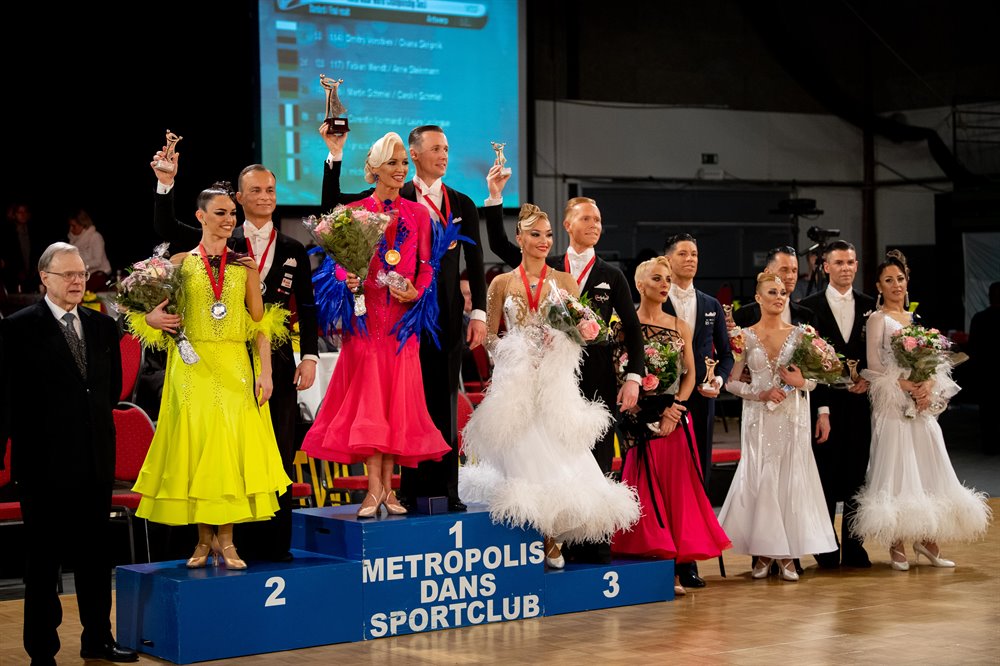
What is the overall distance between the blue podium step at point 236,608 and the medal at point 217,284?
38.2 inches

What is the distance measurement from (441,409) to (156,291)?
4.30 feet

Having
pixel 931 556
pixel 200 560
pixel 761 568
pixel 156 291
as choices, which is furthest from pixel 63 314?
pixel 931 556

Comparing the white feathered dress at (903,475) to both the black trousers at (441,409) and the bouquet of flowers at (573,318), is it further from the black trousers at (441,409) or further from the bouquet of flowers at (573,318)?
the black trousers at (441,409)

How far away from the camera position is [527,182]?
15070mm

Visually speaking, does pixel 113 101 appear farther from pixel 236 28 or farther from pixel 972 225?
pixel 972 225

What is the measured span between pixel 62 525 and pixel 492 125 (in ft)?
32.6

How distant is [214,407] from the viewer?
16.1ft

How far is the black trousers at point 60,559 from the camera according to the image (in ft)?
15.3

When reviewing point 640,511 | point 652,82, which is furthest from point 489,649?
point 652,82

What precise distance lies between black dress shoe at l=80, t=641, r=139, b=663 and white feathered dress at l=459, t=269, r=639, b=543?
1.56m

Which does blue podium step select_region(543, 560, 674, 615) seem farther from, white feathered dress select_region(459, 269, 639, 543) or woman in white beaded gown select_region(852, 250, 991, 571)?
woman in white beaded gown select_region(852, 250, 991, 571)

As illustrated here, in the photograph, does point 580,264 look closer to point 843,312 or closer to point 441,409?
point 441,409

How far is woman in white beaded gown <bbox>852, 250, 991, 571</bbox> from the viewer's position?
22.1 ft

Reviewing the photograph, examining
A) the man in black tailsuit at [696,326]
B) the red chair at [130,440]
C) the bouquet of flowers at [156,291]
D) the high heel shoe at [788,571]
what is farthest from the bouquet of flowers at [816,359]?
the red chair at [130,440]
